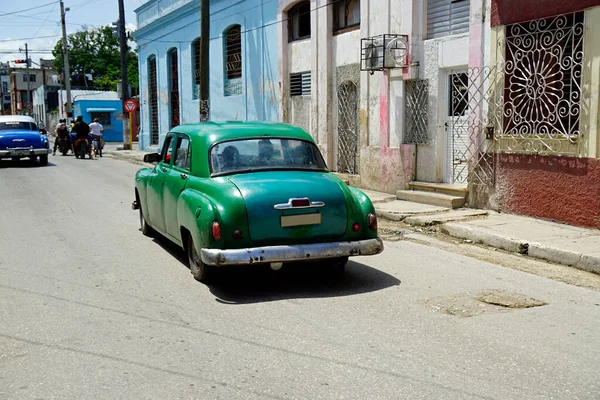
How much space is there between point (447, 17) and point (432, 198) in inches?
136

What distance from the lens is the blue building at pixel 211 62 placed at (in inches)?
772

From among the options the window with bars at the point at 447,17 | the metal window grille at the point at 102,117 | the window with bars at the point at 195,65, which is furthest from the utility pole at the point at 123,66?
Answer: the window with bars at the point at 447,17

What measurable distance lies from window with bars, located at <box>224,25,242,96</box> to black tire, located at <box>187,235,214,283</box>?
1508 centimetres

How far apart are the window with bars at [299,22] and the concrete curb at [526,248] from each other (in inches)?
373

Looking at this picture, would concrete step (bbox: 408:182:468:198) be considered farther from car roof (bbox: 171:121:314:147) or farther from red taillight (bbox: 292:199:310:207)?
red taillight (bbox: 292:199:310:207)

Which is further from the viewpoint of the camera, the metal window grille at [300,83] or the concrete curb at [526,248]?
the metal window grille at [300,83]

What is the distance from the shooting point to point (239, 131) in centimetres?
732

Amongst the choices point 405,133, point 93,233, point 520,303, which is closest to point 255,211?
point 520,303

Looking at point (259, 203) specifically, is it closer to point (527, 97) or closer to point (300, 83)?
point (527, 97)

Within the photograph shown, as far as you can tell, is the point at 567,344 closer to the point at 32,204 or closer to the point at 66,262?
the point at 66,262

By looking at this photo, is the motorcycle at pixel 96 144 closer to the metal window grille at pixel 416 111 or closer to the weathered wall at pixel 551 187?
the metal window grille at pixel 416 111

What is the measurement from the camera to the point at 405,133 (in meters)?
13.9

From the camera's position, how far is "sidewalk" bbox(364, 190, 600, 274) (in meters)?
8.05

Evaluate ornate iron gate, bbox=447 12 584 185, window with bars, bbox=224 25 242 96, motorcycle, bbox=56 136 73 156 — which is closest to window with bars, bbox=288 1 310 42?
window with bars, bbox=224 25 242 96
